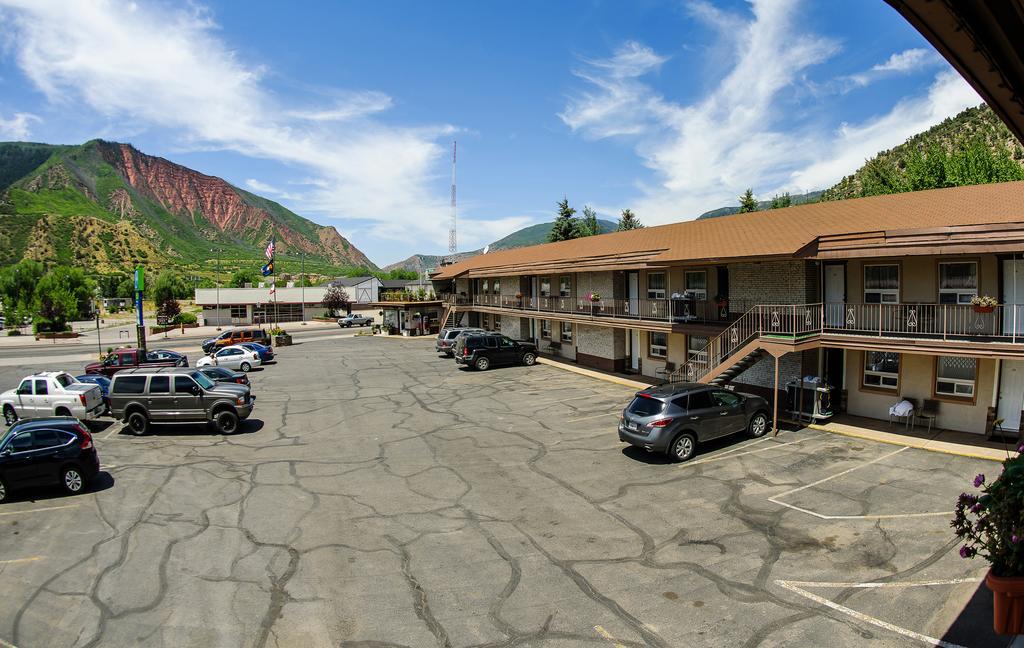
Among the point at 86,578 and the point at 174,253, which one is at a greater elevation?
the point at 174,253

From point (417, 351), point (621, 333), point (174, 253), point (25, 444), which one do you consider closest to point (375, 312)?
point (417, 351)

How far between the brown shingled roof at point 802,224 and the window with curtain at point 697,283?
1275 millimetres

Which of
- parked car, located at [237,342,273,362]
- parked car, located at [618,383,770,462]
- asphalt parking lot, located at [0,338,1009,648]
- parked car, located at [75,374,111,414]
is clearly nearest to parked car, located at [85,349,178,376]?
parked car, located at [237,342,273,362]

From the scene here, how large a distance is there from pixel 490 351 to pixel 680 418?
17.8 metres

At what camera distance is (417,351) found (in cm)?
4084

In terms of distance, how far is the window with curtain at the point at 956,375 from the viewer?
15719 mm

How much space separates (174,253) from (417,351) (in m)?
191

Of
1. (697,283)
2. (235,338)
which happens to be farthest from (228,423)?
(235,338)

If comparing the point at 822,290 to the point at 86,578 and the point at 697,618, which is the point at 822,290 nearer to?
the point at 697,618

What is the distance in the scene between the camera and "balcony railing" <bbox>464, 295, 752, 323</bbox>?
20984 millimetres

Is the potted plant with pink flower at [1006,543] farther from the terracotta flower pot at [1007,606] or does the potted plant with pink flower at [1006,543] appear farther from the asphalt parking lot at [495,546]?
the asphalt parking lot at [495,546]

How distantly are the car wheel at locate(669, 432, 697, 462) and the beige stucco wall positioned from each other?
767 centimetres

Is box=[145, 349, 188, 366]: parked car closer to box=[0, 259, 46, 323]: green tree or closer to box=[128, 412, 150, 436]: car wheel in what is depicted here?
box=[128, 412, 150, 436]: car wheel

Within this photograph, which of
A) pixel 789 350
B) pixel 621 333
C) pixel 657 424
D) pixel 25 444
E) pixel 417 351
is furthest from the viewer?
pixel 417 351
